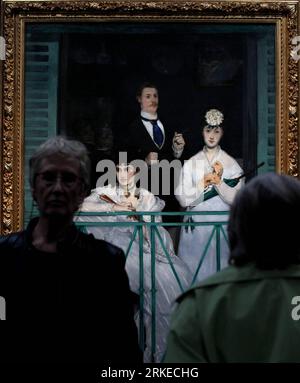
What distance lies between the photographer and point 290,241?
200cm

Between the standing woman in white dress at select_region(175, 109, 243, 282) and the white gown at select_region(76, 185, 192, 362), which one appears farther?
the standing woman in white dress at select_region(175, 109, 243, 282)

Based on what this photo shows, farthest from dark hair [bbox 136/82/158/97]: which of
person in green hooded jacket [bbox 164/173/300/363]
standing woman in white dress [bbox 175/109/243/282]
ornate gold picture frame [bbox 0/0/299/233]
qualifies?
person in green hooded jacket [bbox 164/173/300/363]

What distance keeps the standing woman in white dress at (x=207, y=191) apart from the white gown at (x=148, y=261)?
13 cm

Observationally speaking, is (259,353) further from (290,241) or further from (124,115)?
(124,115)

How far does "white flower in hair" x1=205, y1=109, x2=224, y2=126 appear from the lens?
251 inches

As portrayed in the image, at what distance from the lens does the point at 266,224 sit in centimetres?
198

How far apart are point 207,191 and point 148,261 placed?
71 centimetres

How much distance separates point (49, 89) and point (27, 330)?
4.20 meters

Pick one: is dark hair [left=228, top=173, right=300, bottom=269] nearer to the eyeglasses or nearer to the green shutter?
the eyeglasses

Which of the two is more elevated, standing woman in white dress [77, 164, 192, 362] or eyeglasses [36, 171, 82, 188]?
eyeglasses [36, 171, 82, 188]

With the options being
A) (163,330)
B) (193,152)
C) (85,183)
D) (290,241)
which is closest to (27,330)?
(85,183)

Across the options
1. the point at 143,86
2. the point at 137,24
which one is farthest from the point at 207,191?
the point at 137,24

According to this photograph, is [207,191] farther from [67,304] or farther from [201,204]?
[67,304]
